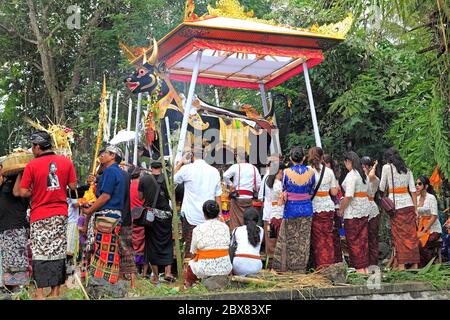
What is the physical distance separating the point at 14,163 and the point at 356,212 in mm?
4059

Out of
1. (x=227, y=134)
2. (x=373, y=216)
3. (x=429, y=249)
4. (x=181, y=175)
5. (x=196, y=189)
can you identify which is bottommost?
(x=429, y=249)

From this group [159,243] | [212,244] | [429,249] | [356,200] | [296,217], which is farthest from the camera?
[429,249]

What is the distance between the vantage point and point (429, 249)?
27.8 ft

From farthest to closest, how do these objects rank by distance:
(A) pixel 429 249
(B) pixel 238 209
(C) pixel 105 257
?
(B) pixel 238 209, (A) pixel 429 249, (C) pixel 105 257

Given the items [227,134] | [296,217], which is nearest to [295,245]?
[296,217]

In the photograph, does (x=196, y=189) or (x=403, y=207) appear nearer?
(x=196, y=189)

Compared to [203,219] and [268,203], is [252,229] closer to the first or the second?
[203,219]

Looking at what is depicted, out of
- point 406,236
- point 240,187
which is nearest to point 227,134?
point 240,187

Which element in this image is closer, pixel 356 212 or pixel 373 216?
pixel 356 212

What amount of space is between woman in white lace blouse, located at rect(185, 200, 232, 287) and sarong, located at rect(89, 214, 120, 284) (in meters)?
0.85

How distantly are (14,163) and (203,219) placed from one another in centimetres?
241

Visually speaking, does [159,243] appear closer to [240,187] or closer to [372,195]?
[240,187]

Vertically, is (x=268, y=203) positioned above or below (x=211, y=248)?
above
